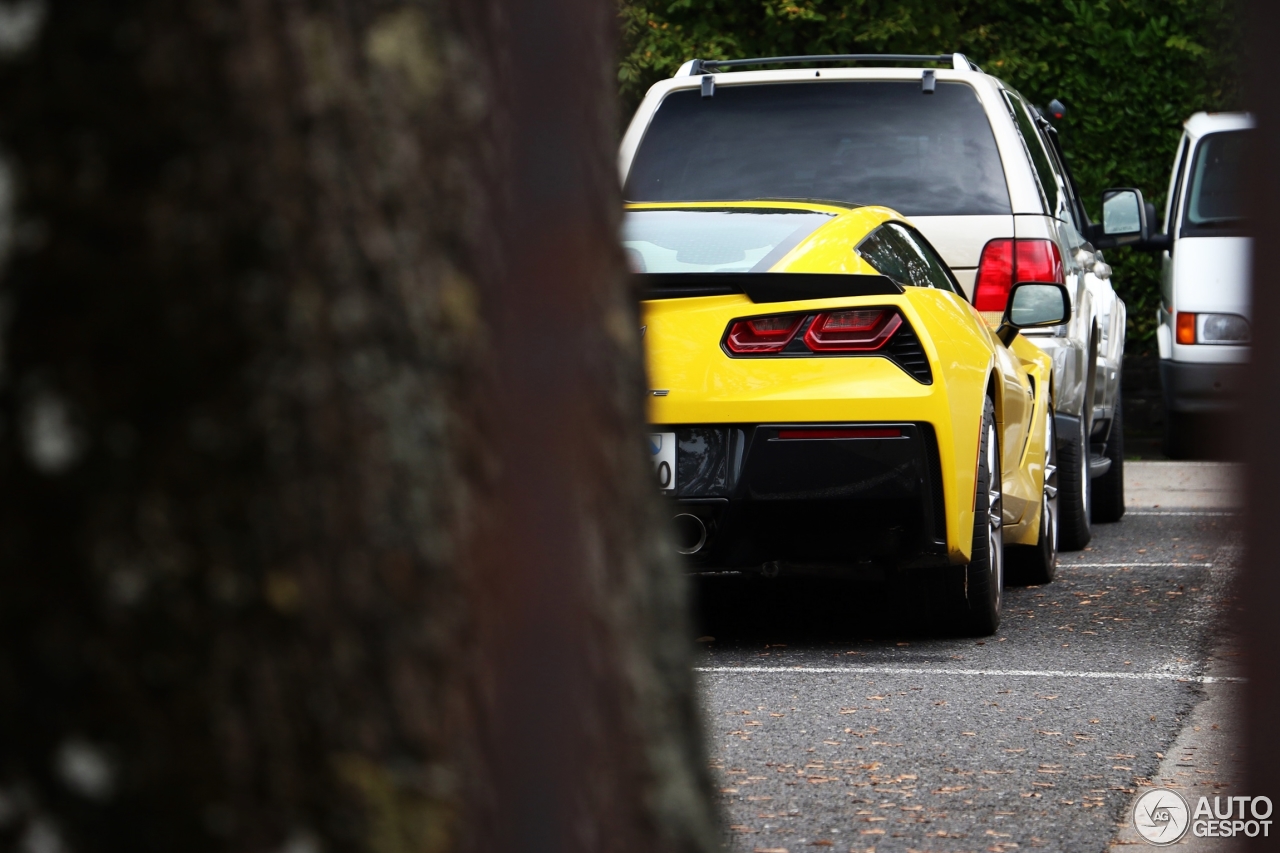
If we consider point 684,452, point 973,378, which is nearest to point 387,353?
point 684,452

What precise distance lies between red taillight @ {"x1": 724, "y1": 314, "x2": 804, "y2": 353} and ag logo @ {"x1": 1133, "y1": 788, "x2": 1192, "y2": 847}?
1.88 metres

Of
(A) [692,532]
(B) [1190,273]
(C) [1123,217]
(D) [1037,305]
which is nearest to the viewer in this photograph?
(A) [692,532]

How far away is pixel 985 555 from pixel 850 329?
0.94 m

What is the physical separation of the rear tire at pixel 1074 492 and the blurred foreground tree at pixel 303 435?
24.1 feet

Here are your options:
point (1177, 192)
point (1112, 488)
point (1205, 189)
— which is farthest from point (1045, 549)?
point (1177, 192)

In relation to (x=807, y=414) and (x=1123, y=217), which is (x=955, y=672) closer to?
(x=807, y=414)

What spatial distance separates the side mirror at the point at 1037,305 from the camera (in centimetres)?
673

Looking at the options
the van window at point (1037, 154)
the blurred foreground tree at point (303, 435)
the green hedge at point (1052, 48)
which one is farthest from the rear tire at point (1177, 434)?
the blurred foreground tree at point (303, 435)

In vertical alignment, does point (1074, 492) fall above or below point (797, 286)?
below

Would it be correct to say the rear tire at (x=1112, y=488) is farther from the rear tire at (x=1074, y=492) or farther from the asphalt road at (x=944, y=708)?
the asphalt road at (x=944, y=708)

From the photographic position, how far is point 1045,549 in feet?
24.2

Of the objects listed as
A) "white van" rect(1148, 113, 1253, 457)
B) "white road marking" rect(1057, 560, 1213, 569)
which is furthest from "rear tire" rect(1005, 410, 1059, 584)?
"white van" rect(1148, 113, 1253, 457)

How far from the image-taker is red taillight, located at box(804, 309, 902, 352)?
17.6 ft

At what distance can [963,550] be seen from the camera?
554 cm
